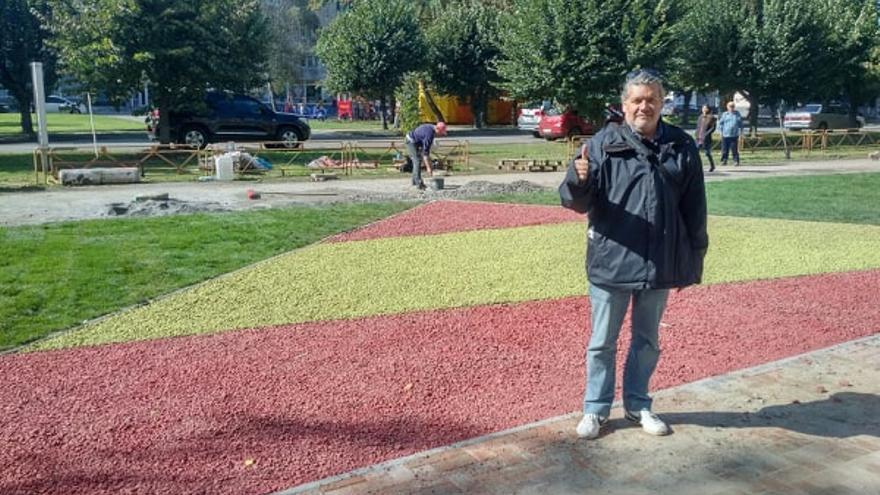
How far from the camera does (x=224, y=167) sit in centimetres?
1792

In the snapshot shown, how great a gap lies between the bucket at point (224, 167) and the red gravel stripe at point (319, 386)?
40.0 ft

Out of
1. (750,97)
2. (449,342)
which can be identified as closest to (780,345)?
(449,342)

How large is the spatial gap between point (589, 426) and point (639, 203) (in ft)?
3.99

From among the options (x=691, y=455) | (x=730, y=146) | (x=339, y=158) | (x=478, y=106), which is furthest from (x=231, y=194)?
(x=478, y=106)

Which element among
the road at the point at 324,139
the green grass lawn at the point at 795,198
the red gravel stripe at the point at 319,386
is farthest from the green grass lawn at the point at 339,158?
the red gravel stripe at the point at 319,386

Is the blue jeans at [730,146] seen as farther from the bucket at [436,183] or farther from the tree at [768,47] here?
the bucket at [436,183]

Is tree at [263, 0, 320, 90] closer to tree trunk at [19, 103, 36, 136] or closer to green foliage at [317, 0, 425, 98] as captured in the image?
green foliage at [317, 0, 425, 98]

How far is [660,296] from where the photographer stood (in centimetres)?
411

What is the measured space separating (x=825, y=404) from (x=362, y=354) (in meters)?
3.07

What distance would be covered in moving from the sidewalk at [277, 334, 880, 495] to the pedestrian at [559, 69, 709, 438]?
2.21 ft

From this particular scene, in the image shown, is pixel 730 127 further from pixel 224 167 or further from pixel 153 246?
pixel 153 246

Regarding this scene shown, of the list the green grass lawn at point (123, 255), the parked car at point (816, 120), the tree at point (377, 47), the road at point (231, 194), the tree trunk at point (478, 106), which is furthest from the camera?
the tree trunk at point (478, 106)

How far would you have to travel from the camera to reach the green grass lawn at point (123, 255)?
23.1 ft

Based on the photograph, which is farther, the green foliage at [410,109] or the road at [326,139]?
the road at [326,139]
